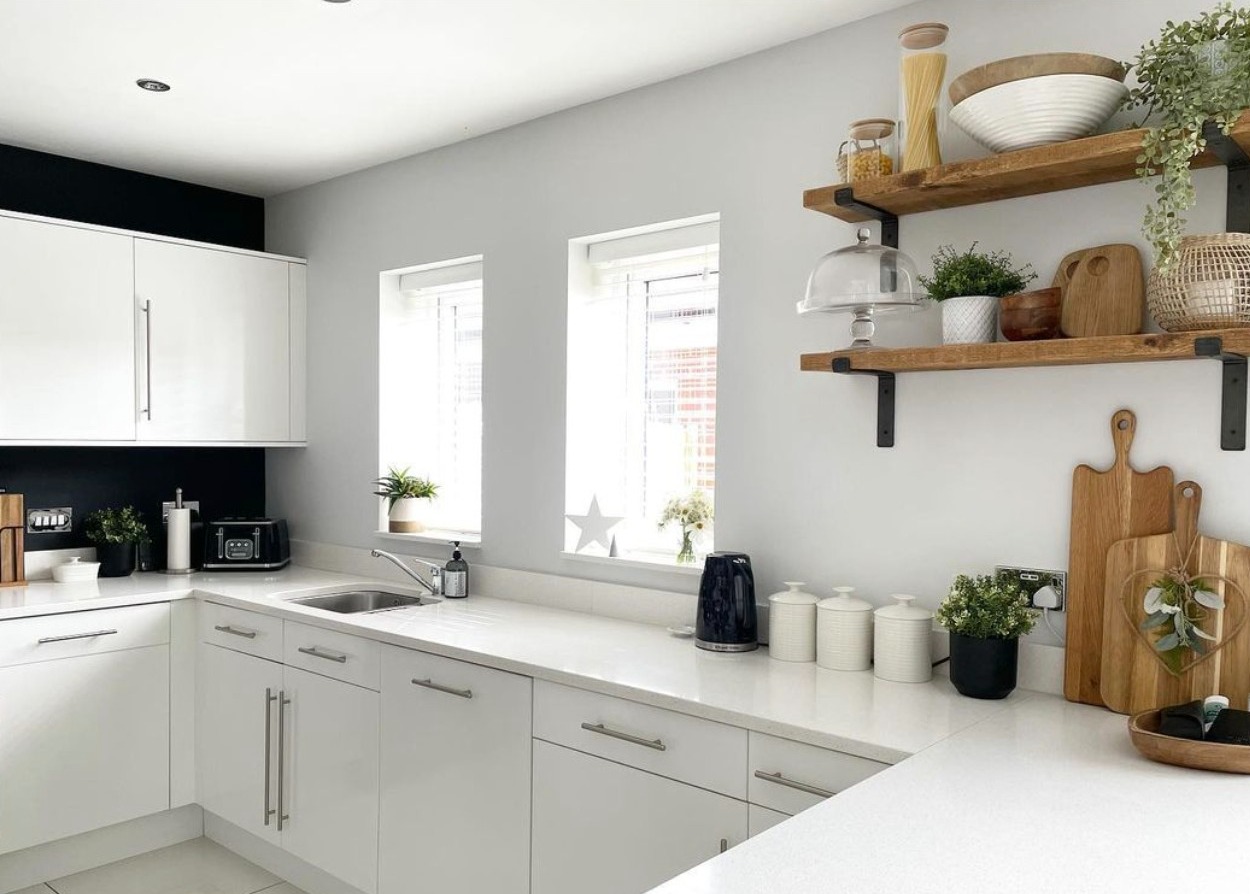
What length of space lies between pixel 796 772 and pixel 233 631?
6.92 ft

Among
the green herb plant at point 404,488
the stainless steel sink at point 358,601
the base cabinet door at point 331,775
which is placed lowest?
the base cabinet door at point 331,775

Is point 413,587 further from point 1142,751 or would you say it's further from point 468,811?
point 1142,751

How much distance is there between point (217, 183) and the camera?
406 centimetres

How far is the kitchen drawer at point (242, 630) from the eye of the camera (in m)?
3.08

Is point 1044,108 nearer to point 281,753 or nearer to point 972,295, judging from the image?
point 972,295

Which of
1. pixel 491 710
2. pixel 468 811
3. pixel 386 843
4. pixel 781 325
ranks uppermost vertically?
pixel 781 325

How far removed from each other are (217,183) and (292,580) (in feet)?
5.59

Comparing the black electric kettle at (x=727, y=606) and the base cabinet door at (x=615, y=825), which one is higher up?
the black electric kettle at (x=727, y=606)

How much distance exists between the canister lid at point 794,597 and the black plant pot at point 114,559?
253 cm

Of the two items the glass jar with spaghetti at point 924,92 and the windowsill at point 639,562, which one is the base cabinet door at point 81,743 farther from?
the glass jar with spaghetti at point 924,92

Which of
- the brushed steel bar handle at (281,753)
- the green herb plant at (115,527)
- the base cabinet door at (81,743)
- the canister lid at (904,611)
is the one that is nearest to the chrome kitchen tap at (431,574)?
the brushed steel bar handle at (281,753)

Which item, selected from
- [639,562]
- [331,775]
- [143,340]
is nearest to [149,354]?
[143,340]

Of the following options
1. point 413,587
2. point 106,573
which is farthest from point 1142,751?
point 106,573

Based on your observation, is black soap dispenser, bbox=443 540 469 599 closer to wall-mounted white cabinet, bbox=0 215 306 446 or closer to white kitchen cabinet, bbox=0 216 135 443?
wall-mounted white cabinet, bbox=0 215 306 446
